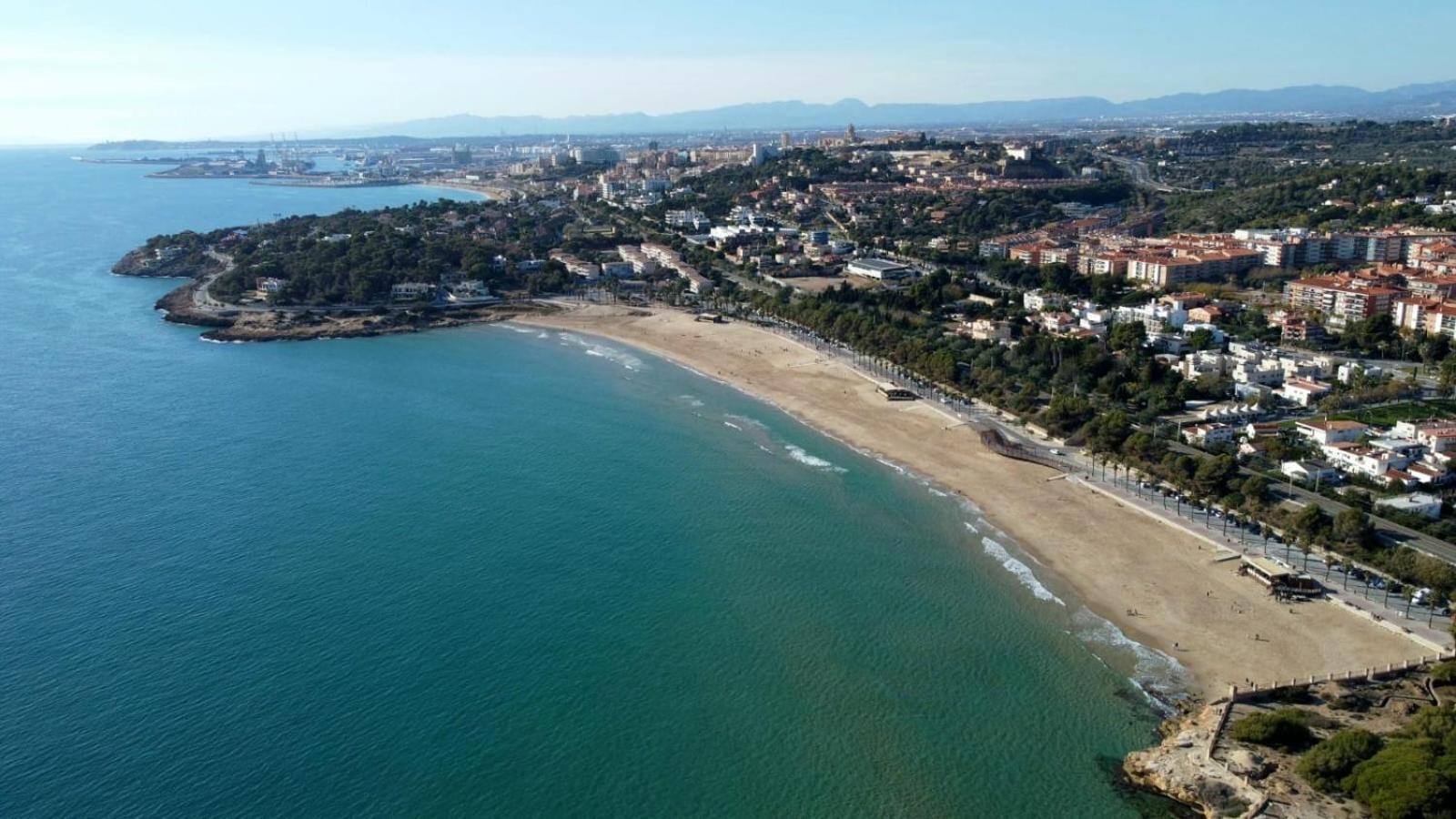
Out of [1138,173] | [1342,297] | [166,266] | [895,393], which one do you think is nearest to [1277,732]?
[895,393]

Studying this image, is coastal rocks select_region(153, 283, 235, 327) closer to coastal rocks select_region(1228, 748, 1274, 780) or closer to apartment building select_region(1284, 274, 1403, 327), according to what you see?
coastal rocks select_region(1228, 748, 1274, 780)

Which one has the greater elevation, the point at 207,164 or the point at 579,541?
the point at 207,164

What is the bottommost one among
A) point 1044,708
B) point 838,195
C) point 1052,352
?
point 1044,708

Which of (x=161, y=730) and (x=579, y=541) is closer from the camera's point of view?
(x=161, y=730)

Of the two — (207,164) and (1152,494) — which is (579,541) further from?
(207,164)

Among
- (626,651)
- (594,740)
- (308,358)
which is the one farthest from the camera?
Answer: (308,358)

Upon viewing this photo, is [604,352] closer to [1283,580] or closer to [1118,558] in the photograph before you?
[1118,558]

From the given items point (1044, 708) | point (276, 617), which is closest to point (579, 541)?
point (276, 617)

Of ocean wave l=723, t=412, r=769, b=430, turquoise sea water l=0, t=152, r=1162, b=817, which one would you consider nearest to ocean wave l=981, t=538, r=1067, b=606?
turquoise sea water l=0, t=152, r=1162, b=817
